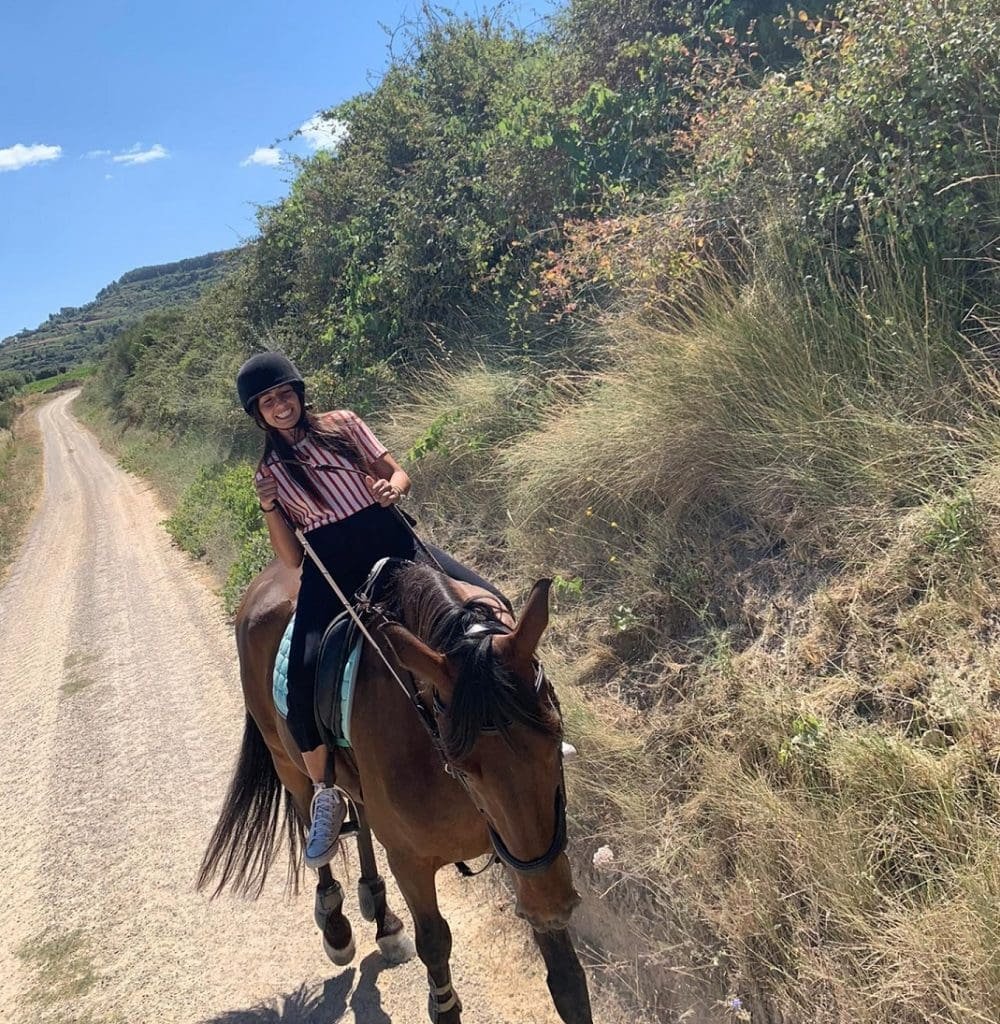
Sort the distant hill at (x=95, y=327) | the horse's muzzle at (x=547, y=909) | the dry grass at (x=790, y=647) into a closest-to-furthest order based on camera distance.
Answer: the horse's muzzle at (x=547, y=909)
the dry grass at (x=790, y=647)
the distant hill at (x=95, y=327)

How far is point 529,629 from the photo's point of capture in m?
1.98

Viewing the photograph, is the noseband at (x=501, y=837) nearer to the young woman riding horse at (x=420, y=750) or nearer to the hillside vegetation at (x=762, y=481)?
the young woman riding horse at (x=420, y=750)

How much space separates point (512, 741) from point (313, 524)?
1593mm

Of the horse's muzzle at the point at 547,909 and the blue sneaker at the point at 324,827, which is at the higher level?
the horse's muzzle at the point at 547,909

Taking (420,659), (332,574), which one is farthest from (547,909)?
(332,574)

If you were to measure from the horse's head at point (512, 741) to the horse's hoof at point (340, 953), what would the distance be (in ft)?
5.83

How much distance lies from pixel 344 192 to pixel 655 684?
9.85 meters

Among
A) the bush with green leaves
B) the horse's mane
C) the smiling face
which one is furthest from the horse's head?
the bush with green leaves

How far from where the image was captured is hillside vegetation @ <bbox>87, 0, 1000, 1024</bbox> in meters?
2.37

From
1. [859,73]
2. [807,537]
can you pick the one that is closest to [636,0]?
[859,73]

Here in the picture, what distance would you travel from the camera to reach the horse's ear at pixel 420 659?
1.99m

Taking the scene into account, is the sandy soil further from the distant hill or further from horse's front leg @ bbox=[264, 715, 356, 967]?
the distant hill

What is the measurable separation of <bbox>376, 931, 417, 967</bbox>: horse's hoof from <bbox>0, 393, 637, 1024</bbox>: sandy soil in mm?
46

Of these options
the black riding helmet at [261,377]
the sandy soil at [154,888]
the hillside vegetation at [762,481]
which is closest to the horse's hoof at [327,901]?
the sandy soil at [154,888]
